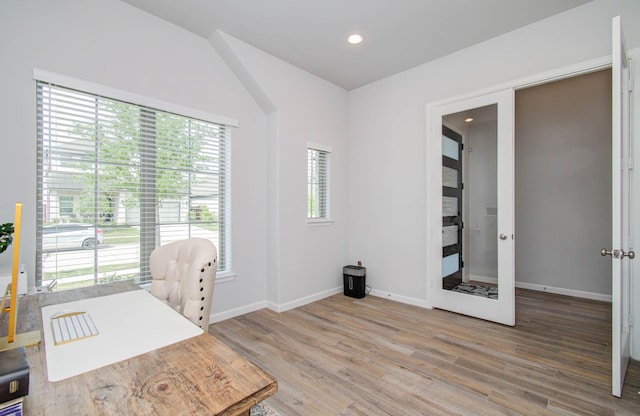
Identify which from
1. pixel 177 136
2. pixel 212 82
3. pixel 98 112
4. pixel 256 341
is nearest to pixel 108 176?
pixel 98 112

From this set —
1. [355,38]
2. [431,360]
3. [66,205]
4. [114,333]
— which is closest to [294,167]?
[355,38]

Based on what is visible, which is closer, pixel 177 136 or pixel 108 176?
pixel 108 176

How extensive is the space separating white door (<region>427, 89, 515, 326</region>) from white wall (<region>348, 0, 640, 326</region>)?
14 cm

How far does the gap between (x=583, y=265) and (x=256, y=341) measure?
448 centimetres

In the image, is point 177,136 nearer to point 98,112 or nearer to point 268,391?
point 98,112

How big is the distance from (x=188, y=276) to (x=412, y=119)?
327cm

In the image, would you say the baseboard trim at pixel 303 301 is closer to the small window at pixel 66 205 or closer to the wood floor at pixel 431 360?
the wood floor at pixel 431 360

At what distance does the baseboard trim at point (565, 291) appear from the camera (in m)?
3.93

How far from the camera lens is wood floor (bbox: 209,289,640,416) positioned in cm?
189

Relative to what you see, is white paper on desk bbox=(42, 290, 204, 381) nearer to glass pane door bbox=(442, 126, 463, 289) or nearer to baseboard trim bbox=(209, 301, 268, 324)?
baseboard trim bbox=(209, 301, 268, 324)

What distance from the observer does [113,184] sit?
258cm

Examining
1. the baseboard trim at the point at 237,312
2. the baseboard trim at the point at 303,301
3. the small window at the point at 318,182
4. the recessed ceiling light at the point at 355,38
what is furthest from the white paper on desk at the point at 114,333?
the recessed ceiling light at the point at 355,38

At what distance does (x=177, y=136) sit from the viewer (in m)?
2.98

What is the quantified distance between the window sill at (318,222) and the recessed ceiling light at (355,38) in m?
2.16
